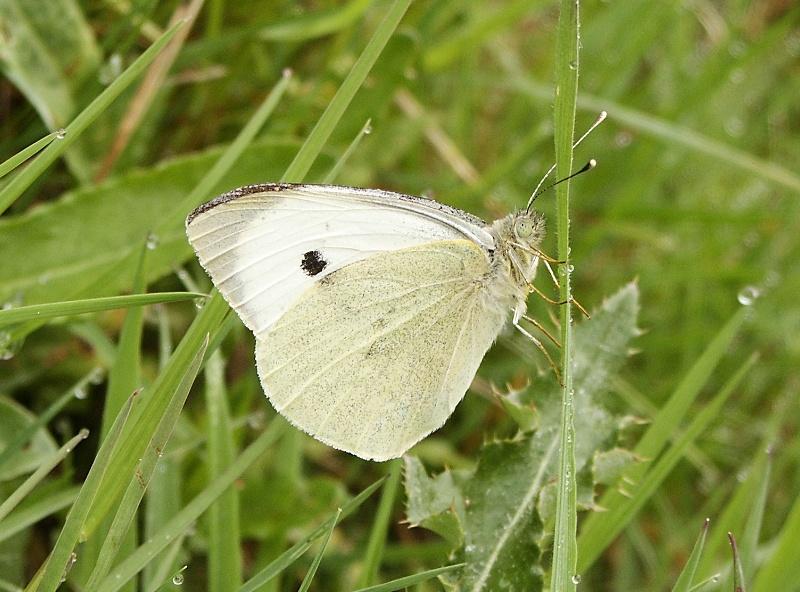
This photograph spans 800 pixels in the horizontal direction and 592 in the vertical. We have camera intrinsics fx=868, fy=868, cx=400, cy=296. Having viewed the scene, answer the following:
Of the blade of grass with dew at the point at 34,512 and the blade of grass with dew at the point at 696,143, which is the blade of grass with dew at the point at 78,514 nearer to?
the blade of grass with dew at the point at 34,512

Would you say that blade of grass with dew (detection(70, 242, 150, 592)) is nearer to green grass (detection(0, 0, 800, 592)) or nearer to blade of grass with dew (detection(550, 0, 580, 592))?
green grass (detection(0, 0, 800, 592))

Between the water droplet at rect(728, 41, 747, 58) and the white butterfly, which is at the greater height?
the white butterfly

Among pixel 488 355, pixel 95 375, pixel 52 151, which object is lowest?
pixel 488 355

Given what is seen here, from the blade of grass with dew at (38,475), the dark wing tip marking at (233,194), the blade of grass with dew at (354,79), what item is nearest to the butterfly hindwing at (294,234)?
the dark wing tip marking at (233,194)

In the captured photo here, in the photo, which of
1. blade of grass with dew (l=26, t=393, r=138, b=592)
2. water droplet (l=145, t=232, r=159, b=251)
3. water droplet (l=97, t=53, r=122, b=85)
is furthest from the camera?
water droplet (l=97, t=53, r=122, b=85)

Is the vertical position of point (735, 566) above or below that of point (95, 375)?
below

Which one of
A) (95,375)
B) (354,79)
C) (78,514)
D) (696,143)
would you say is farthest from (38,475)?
(696,143)

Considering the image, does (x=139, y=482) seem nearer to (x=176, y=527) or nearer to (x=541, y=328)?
(x=176, y=527)

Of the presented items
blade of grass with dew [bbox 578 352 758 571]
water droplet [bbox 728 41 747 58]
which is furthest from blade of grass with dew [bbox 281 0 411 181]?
water droplet [bbox 728 41 747 58]
